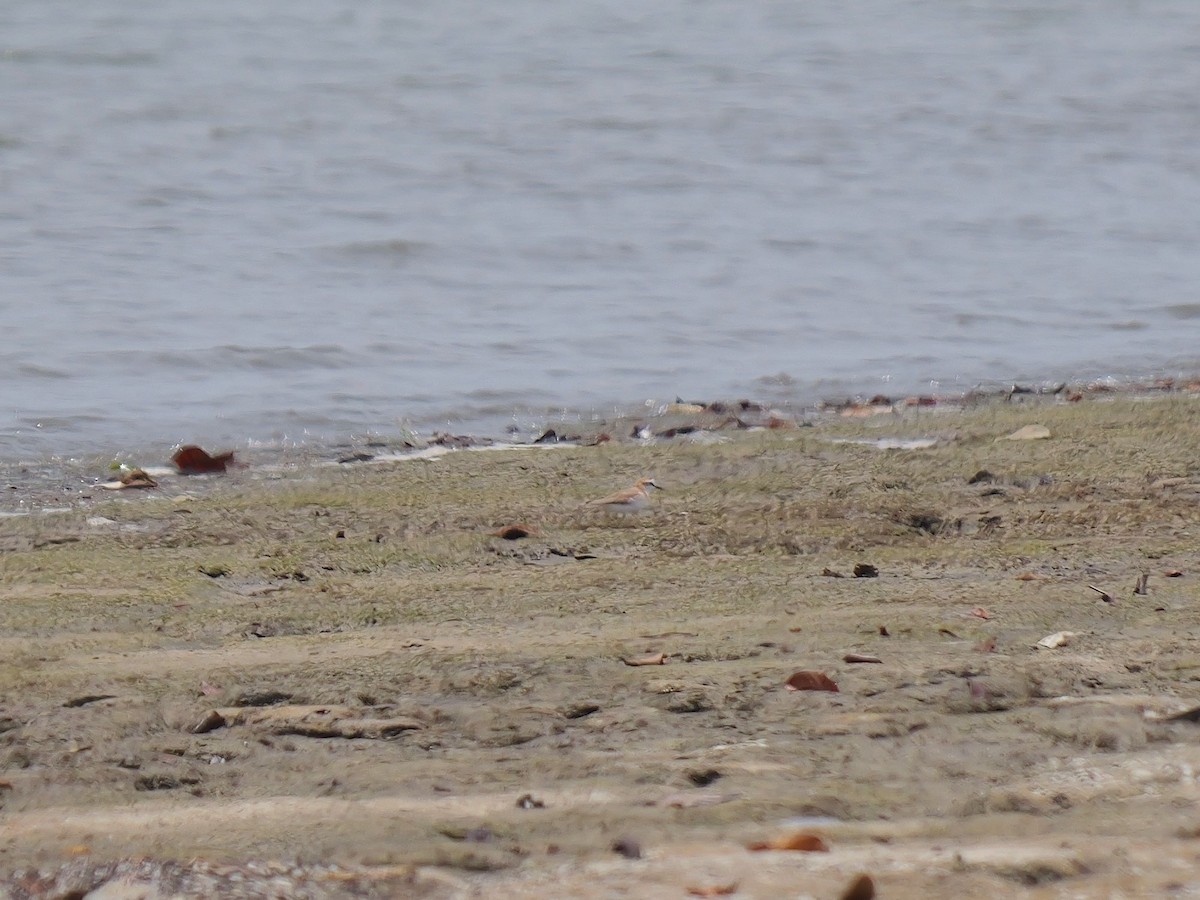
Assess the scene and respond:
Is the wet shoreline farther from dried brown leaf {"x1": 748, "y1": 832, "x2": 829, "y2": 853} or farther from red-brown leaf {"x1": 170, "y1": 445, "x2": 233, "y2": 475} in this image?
dried brown leaf {"x1": 748, "y1": 832, "x2": 829, "y2": 853}

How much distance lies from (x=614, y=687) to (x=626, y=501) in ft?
5.20

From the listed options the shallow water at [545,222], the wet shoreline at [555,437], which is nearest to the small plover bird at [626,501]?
the wet shoreline at [555,437]

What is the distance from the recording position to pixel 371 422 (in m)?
5.74

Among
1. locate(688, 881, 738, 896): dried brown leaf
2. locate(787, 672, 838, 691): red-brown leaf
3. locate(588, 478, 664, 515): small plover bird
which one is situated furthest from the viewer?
locate(588, 478, 664, 515): small plover bird

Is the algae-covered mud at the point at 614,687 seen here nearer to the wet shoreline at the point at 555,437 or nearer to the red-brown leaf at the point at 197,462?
the wet shoreline at the point at 555,437

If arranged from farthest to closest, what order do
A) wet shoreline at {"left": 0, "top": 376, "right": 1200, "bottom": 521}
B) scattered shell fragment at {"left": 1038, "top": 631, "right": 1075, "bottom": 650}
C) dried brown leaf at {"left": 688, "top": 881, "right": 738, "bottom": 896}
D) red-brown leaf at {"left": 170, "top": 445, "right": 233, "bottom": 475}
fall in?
red-brown leaf at {"left": 170, "top": 445, "right": 233, "bottom": 475}, wet shoreline at {"left": 0, "top": 376, "right": 1200, "bottom": 521}, scattered shell fragment at {"left": 1038, "top": 631, "right": 1075, "bottom": 650}, dried brown leaf at {"left": 688, "top": 881, "right": 738, "bottom": 896}

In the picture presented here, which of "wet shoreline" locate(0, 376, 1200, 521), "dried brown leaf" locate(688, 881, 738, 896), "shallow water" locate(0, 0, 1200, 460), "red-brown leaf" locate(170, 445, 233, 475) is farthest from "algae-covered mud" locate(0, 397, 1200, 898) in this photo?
"shallow water" locate(0, 0, 1200, 460)

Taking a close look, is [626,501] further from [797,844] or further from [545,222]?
[545,222]

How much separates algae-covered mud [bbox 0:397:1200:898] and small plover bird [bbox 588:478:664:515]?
50mm

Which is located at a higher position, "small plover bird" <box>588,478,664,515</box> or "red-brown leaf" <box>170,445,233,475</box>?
"small plover bird" <box>588,478,664,515</box>

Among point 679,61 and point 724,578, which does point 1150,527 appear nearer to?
point 724,578

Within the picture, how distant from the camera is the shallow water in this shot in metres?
6.43

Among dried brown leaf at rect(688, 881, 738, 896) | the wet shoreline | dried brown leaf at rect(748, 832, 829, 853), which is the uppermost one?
dried brown leaf at rect(688, 881, 738, 896)

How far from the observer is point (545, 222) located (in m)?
9.61
